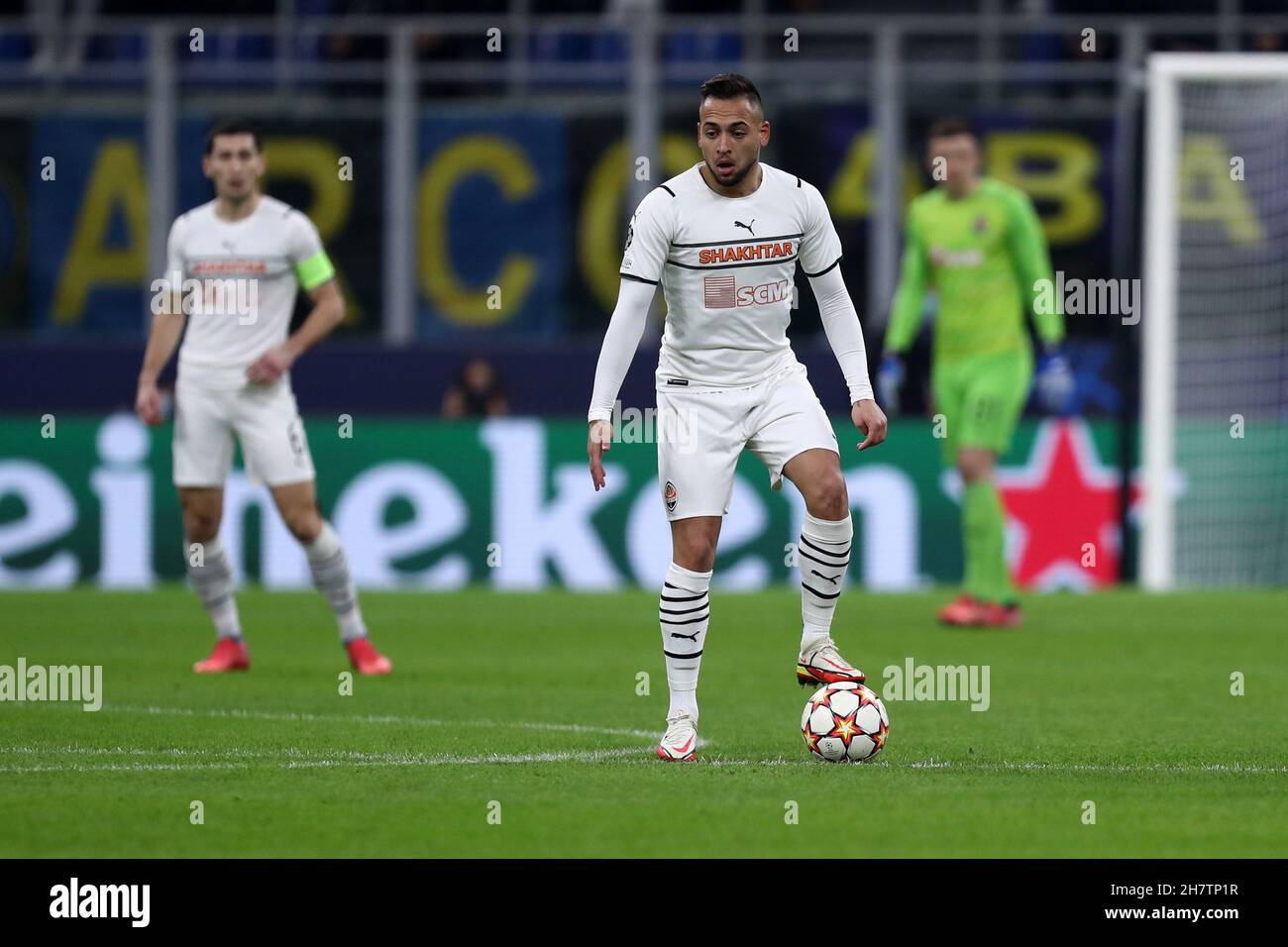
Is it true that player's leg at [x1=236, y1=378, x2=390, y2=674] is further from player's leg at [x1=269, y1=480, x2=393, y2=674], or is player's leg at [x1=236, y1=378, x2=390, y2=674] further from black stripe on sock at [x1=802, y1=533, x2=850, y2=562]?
black stripe on sock at [x1=802, y1=533, x2=850, y2=562]

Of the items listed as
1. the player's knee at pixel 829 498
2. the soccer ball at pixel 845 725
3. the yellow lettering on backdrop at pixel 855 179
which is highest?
the yellow lettering on backdrop at pixel 855 179

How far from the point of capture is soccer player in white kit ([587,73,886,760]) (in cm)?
723

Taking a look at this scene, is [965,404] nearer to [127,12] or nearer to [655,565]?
[655,565]

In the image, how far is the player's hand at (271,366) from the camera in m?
9.81

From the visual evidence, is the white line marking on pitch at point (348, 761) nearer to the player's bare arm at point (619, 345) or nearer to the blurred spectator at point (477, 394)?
the player's bare arm at point (619, 345)

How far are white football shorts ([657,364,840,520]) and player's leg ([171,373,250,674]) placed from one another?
125 inches

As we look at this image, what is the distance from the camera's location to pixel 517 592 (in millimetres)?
15000

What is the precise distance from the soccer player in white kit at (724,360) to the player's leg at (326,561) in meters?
2.86

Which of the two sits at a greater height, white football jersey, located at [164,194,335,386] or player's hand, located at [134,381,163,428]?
white football jersey, located at [164,194,335,386]

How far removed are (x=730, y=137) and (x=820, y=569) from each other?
58.6 inches

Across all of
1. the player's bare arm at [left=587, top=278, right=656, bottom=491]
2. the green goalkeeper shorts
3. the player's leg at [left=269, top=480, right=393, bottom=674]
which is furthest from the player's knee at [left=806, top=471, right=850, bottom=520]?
the green goalkeeper shorts

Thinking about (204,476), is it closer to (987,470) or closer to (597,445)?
(597,445)

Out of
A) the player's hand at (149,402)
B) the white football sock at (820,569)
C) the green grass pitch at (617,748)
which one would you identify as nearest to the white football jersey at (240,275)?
the player's hand at (149,402)

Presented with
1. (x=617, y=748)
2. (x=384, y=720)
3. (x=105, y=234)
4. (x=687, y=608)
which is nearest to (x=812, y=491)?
(x=687, y=608)
